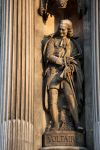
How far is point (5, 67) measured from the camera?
11305mm

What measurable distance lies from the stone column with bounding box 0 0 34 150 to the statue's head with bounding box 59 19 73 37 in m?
0.64

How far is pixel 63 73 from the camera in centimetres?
1173

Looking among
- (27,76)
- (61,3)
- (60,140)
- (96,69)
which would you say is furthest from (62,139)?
(61,3)

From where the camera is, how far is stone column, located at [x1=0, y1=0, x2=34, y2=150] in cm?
1091

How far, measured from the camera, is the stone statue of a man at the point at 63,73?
11641mm

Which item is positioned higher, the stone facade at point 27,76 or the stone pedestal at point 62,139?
the stone facade at point 27,76

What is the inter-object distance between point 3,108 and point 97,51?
6.82 feet

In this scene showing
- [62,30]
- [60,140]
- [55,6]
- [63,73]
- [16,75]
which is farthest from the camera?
[55,6]

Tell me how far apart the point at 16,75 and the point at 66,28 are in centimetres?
159

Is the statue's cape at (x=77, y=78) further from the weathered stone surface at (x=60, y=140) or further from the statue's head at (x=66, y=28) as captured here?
the weathered stone surface at (x=60, y=140)

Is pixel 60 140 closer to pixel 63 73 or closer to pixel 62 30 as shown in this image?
pixel 63 73

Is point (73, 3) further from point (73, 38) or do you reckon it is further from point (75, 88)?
point (75, 88)

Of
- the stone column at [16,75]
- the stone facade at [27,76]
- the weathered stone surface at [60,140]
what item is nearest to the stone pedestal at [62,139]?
the weathered stone surface at [60,140]

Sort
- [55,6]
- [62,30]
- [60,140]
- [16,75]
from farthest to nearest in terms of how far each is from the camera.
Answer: [55,6]
[62,30]
[60,140]
[16,75]
